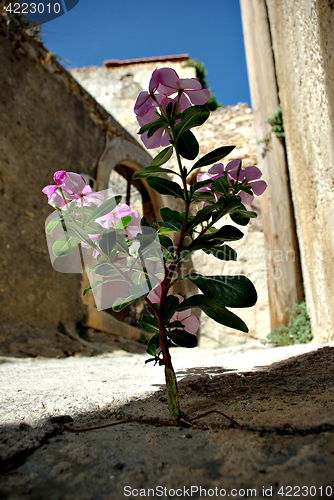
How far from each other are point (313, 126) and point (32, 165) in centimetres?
277

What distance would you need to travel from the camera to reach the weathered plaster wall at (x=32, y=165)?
3.09m

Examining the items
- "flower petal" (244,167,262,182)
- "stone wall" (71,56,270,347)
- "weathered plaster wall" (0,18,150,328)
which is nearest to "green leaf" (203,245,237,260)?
"flower petal" (244,167,262,182)

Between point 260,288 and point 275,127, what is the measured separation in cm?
210

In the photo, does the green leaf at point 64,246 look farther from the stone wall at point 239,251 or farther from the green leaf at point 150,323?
the stone wall at point 239,251

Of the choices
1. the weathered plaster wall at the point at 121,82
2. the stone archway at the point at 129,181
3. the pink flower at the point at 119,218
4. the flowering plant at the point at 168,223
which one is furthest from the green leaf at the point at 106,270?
the weathered plaster wall at the point at 121,82

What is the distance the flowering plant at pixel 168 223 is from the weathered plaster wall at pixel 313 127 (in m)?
0.98

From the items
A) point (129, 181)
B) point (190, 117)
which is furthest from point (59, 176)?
point (129, 181)

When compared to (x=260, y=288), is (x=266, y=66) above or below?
above

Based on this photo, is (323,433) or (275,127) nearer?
(323,433)

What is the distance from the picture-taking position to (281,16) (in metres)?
2.77

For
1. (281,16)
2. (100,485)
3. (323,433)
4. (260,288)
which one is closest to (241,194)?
(323,433)

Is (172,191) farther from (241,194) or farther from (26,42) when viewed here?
(26,42)

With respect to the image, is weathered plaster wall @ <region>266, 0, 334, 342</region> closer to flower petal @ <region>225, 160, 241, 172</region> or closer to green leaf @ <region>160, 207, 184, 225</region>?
flower petal @ <region>225, 160, 241, 172</region>

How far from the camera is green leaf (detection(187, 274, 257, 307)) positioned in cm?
73
